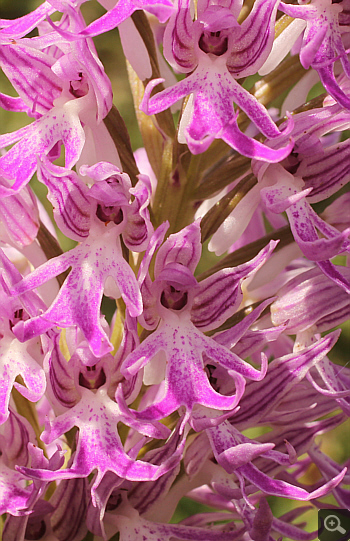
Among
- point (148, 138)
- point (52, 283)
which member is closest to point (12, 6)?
point (148, 138)

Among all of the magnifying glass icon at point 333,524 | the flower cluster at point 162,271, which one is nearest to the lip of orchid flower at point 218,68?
the flower cluster at point 162,271

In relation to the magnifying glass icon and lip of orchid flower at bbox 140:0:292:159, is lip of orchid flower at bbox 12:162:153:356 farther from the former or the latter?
the magnifying glass icon

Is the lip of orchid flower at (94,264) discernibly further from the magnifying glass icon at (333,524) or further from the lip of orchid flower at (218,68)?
the magnifying glass icon at (333,524)

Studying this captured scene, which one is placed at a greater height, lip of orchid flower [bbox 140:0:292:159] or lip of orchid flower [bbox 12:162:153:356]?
lip of orchid flower [bbox 140:0:292:159]

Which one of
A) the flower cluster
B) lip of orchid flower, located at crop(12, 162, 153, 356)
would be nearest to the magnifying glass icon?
the flower cluster

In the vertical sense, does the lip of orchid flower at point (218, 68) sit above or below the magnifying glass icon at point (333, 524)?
above
